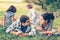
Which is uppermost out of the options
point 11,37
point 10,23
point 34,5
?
point 34,5

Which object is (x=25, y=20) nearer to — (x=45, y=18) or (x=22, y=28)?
(x=22, y=28)

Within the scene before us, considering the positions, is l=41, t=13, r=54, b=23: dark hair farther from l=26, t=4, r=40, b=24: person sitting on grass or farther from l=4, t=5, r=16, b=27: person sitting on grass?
l=4, t=5, r=16, b=27: person sitting on grass

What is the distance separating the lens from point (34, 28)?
2930 millimetres

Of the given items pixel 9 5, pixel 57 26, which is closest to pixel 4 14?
pixel 9 5

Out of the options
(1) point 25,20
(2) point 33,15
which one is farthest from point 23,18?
(2) point 33,15

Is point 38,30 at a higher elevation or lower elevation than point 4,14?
lower

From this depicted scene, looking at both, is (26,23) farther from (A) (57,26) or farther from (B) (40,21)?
(A) (57,26)

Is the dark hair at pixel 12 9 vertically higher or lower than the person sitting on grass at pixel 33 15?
higher

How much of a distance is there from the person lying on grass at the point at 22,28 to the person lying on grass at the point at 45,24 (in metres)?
0.09

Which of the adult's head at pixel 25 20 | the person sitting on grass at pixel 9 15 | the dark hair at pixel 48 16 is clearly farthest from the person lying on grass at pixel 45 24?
the person sitting on grass at pixel 9 15

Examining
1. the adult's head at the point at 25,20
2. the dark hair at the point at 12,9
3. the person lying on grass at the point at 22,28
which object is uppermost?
the dark hair at the point at 12,9

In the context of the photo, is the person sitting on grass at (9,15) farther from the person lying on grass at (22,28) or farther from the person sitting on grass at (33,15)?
the person sitting on grass at (33,15)

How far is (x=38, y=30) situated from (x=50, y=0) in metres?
0.44

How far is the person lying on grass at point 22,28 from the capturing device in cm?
291
